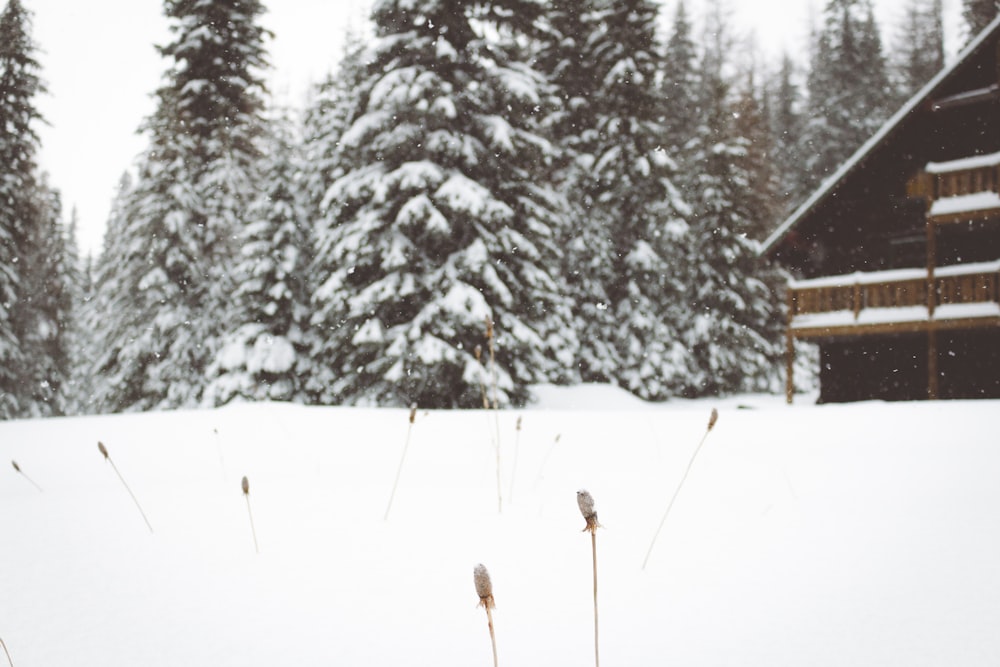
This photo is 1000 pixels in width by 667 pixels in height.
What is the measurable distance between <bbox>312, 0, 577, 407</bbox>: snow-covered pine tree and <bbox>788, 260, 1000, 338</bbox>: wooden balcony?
6.61m

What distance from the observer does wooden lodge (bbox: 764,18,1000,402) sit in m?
12.3

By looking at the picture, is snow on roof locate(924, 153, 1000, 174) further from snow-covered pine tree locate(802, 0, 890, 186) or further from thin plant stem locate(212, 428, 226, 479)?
snow-covered pine tree locate(802, 0, 890, 186)

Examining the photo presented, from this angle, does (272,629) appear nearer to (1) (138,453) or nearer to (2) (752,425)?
(1) (138,453)

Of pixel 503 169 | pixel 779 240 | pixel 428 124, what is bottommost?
pixel 779 240

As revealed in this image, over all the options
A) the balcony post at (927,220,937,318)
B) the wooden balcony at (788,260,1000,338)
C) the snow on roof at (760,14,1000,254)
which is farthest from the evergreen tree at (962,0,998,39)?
the wooden balcony at (788,260,1000,338)

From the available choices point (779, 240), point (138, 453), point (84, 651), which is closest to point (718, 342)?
point (779, 240)

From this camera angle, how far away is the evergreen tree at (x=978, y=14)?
27.5 m

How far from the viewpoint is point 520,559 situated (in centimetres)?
151

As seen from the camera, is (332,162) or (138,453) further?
(332,162)

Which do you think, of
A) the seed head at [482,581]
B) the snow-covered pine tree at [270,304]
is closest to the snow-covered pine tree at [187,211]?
the snow-covered pine tree at [270,304]

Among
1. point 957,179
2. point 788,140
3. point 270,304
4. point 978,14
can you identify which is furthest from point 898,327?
point 978,14

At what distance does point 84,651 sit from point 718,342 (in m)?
22.0

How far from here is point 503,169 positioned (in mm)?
12008

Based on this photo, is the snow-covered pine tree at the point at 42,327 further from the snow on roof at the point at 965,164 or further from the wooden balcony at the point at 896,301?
the snow on roof at the point at 965,164
